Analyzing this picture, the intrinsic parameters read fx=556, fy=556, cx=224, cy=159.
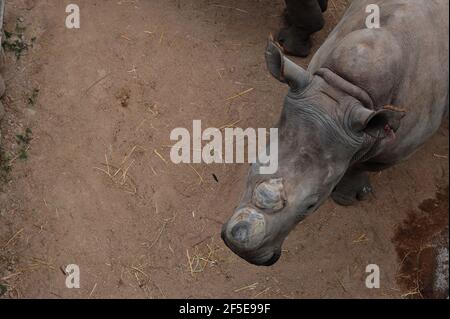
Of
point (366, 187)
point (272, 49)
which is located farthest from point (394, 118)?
point (366, 187)

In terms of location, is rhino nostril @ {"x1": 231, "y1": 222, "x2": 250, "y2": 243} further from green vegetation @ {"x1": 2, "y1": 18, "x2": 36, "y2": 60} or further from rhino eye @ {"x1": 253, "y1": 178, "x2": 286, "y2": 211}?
green vegetation @ {"x1": 2, "y1": 18, "x2": 36, "y2": 60}

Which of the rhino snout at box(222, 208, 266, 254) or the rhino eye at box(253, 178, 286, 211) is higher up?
the rhino eye at box(253, 178, 286, 211)

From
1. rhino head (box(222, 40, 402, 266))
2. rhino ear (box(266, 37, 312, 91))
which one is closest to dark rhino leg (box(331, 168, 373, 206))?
rhino head (box(222, 40, 402, 266))

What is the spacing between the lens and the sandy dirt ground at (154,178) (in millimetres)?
4969

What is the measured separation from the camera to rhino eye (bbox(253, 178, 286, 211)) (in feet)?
10.2

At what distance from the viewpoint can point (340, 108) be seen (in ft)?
10.6

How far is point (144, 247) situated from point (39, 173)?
47.6 inches

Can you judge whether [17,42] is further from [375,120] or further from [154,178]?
[375,120]

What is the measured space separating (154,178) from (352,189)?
1820 mm

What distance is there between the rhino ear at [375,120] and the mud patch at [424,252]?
224 cm

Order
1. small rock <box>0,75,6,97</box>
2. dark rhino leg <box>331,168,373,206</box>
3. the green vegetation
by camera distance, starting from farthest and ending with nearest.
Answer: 1. the green vegetation
2. small rock <box>0,75,6,97</box>
3. dark rhino leg <box>331,168,373,206</box>

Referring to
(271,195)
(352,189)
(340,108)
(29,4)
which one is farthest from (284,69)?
(29,4)
